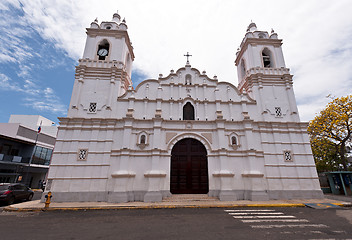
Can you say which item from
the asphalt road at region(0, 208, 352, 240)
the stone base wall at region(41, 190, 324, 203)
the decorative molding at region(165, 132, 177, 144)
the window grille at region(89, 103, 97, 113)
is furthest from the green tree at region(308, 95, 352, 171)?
the window grille at region(89, 103, 97, 113)

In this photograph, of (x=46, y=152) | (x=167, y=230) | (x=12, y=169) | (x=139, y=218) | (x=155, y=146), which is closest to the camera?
(x=167, y=230)

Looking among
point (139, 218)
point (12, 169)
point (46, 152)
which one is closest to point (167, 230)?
point (139, 218)

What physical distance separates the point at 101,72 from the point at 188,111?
8534 millimetres

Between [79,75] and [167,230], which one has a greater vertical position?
[79,75]

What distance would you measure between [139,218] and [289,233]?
6.04m

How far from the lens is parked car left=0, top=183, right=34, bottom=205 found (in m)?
11.4

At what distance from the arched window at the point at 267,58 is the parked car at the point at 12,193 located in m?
24.1

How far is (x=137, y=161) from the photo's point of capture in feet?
42.4

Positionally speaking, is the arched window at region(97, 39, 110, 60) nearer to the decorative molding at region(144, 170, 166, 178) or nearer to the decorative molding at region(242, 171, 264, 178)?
the decorative molding at region(144, 170, 166, 178)

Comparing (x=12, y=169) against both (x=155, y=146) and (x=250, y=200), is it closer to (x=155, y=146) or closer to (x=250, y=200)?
(x=155, y=146)

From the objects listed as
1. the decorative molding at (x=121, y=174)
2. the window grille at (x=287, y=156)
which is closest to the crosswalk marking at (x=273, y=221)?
the window grille at (x=287, y=156)

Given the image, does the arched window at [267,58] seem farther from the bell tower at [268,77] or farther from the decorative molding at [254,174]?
the decorative molding at [254,174]

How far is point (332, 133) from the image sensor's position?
17891 mm

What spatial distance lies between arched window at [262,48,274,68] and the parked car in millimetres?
24133
